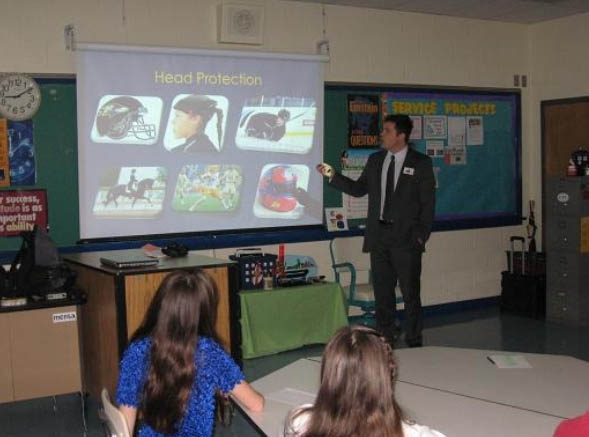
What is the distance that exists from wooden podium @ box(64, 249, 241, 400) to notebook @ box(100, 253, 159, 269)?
4 centimetres

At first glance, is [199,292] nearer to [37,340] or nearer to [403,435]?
[403,435]

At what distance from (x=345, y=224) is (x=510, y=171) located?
2.25m

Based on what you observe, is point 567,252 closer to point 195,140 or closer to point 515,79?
point 515,79

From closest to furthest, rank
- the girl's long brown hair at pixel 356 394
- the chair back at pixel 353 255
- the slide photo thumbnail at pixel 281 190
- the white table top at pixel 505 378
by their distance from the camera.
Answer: the girl's long brown hair at pixel 356 394 → the white table top at pixel 505 378 → the slide photo thumbnail at pixel 281 190 → the chair back at pixel 353 255

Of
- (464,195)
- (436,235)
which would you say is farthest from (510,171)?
(436,235)

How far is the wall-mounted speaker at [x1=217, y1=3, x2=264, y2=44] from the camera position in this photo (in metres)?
6.19

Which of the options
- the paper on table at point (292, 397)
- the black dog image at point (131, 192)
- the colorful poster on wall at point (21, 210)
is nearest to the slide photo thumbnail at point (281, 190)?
the black dog image at point (131, 192)

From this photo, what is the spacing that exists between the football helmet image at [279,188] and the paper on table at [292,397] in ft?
12.7

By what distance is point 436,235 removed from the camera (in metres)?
7.57

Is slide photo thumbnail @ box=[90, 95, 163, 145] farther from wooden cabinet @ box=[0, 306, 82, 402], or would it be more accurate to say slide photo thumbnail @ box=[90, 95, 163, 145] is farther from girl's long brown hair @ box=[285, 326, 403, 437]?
girl's long brown hair @ box=[285, 326, 403, 437]

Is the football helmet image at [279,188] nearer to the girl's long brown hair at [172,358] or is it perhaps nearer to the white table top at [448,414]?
the white table top at [448,414]

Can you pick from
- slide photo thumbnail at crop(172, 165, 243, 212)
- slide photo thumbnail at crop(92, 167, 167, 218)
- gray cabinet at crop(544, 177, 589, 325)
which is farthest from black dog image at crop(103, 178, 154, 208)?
gray cabinet at crop(544, 177, 589, 325)

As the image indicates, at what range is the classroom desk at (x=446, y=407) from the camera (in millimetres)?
2342

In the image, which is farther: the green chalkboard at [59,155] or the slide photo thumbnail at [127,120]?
the slide photo thumbnail at [127,120]
